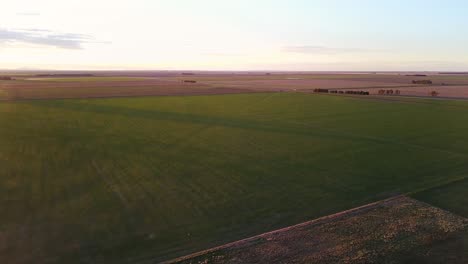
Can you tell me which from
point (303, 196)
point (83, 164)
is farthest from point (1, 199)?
point (303, 196)

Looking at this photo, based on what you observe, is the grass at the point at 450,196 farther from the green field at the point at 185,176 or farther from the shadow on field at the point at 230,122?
the shadow on field at the point at 230,122

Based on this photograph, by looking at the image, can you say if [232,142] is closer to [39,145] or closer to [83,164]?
[83,164]

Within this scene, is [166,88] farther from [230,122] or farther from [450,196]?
[450,196]

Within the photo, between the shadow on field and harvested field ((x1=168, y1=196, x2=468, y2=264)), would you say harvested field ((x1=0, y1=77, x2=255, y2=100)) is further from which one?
harvested field ((x1=168, y1=196, x2=468, y2=264))

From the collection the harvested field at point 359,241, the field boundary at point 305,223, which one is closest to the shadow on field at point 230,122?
the field boundary at point 305,223

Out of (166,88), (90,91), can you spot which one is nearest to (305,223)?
(90,91)

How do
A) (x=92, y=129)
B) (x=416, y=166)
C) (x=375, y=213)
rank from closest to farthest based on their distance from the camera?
(x=375, y=213)
(x=416, y=166)
(x=92, y=129)

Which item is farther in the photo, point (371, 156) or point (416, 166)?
point (371, 156)
